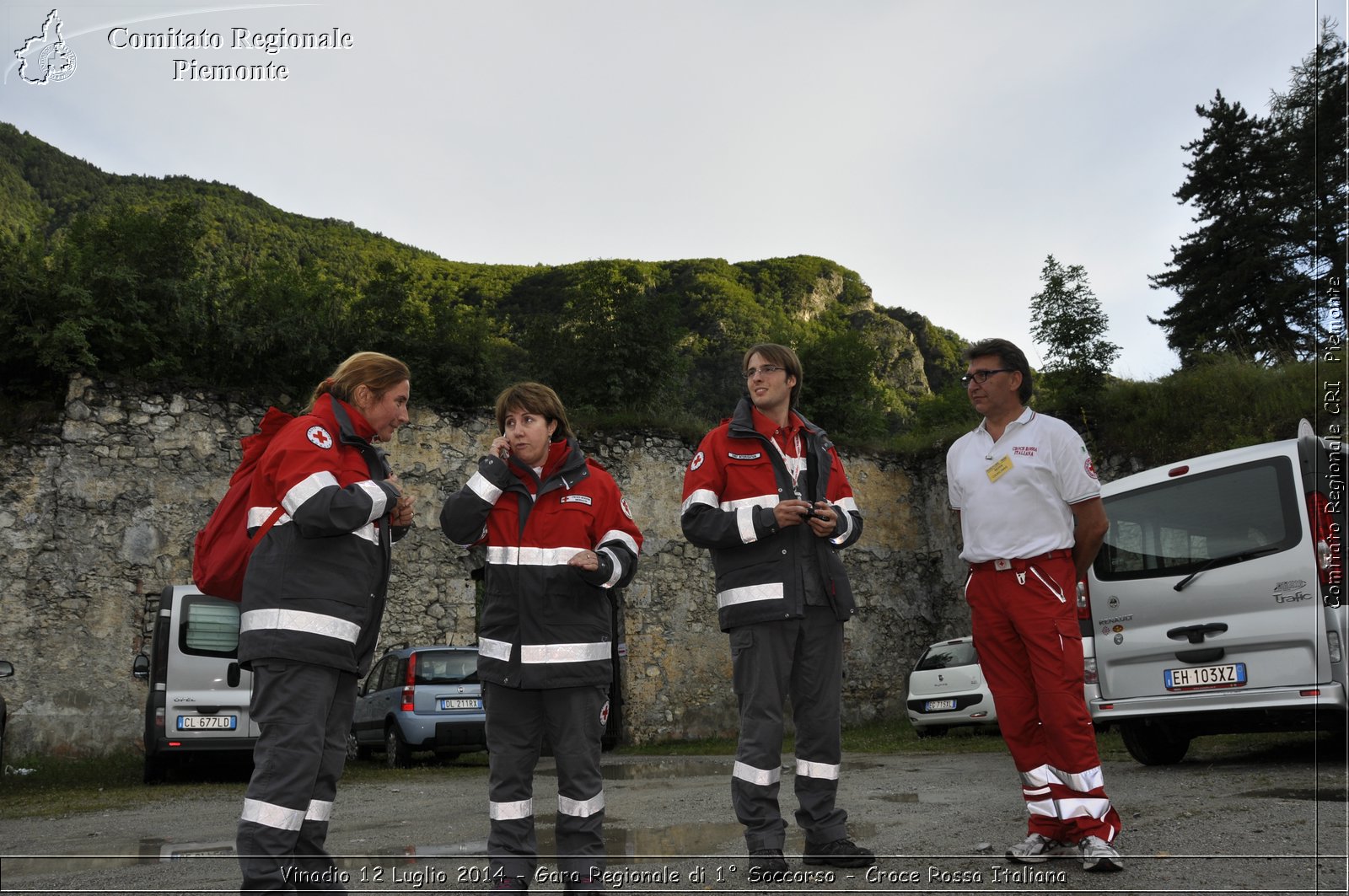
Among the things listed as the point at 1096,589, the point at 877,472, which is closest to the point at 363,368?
the point at 1096,589

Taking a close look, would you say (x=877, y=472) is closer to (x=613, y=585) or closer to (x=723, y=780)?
(x=723, y=780)

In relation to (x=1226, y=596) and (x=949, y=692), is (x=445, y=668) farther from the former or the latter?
(x=1226, y=596)

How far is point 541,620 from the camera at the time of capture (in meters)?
3.62

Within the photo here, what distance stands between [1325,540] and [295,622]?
210 inches

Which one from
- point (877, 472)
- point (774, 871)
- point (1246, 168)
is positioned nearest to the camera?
point (774, 871)

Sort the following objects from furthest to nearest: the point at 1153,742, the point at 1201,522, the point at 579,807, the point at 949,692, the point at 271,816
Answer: the point at 949,692 → the point at 1153,742 → the point at 1201,522 → the point at 579,807 → the point at 271,816

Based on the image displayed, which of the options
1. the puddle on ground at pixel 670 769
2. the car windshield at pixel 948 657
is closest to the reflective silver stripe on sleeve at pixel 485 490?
the puddle on ground at pixel 670 769

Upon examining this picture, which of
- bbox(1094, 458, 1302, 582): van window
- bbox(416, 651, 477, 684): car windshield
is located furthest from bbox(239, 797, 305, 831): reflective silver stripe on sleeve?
bbox(416, 651, 477, 684): car windshield

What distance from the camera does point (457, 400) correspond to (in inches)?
577

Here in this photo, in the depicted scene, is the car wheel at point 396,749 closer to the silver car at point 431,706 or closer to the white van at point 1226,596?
the silver car at point 431,706

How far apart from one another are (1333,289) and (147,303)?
13078mm

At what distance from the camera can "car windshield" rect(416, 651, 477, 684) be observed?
11586 millimetres

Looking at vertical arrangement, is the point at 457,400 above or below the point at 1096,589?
above

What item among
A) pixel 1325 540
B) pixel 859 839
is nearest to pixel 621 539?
pixel 859 839
